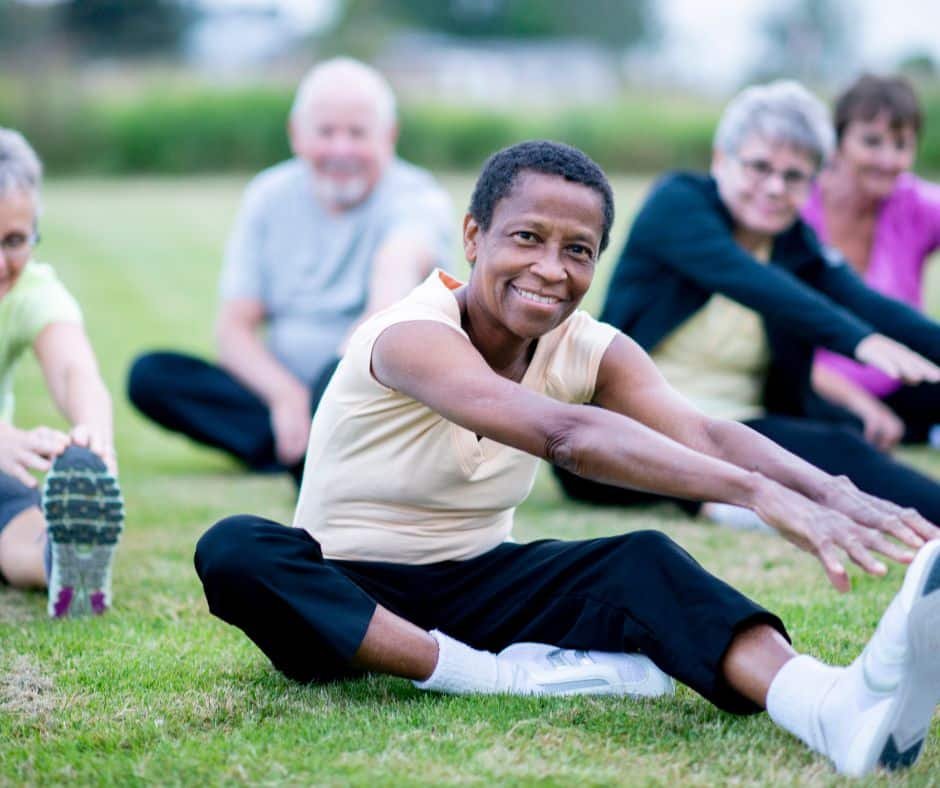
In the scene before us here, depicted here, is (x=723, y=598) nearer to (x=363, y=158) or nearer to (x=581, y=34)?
(x=363, y=158)

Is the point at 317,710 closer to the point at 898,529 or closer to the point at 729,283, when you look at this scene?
the point at 898,529

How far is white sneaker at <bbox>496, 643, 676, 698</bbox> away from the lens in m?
2.83

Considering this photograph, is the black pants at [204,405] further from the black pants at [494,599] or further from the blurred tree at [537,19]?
the blurred tree at [537,19]

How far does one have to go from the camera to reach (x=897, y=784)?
233cm

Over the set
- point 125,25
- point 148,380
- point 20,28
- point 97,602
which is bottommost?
point 97,602

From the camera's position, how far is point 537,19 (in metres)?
65.6

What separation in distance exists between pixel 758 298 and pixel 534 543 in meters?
1.83

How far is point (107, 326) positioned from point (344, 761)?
26.1 feet

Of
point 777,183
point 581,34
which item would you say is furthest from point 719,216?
point 581,34

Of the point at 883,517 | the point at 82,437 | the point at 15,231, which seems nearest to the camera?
the point at 883,517

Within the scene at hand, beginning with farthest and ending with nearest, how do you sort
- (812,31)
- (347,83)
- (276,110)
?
(812,31)
(276,110)
(347,83)

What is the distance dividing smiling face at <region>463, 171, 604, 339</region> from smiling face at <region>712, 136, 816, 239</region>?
6.90 feet

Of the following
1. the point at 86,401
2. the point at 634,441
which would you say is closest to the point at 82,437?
the point at 86,401

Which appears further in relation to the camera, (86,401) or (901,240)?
(901,240)
